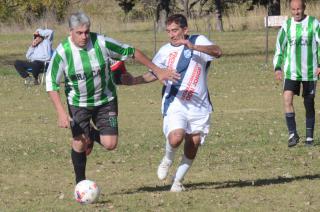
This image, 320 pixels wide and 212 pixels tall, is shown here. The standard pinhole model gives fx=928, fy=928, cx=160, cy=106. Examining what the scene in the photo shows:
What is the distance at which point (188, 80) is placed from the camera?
9.43m

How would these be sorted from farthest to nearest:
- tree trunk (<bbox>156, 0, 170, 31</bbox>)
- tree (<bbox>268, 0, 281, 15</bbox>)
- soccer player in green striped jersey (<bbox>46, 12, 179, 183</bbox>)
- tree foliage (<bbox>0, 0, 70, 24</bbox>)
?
tree foliage (<bbox>0, 0, 70, 24</bbox>) → tree trunk (<bbox>156, 0, 170, 31</bbox>) → tree (<bbox>268, 0, 281, 15</bbox>) → soccer player in green striped jersey (<bbox>46, 12, 179, 183</bbox>)

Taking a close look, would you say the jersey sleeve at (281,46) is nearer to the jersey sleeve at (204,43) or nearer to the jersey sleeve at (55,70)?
the jersey sleeve at (204,43)

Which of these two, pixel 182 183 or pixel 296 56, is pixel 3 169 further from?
pixel 296 56

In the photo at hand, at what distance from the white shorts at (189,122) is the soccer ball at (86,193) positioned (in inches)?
43.1

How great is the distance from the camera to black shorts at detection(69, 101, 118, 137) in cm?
931

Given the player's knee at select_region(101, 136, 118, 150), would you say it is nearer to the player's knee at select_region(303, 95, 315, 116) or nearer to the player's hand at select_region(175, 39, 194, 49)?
the player's hand at select_region(175, 39, 194, 49)

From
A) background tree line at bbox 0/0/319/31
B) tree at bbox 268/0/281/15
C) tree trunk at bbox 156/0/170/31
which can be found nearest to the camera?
tree at bbox 268/0/281/15

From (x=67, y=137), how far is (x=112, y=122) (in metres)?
5.33

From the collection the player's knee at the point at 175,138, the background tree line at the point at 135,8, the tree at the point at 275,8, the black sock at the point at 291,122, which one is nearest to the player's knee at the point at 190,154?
the player's knee at the point at 175,138

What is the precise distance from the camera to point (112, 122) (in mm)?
9422

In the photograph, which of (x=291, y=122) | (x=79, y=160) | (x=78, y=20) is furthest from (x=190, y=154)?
(x=291, y=122)

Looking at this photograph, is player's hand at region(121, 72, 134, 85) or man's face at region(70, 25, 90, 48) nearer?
man's face at region(70, 25, 90, 48)

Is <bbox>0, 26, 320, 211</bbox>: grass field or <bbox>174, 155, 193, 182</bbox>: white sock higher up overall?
<bbox>174, 155, 193, 182</bbox>: white sock

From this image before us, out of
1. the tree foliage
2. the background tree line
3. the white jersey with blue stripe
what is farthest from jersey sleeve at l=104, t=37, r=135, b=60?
the tree foliage
